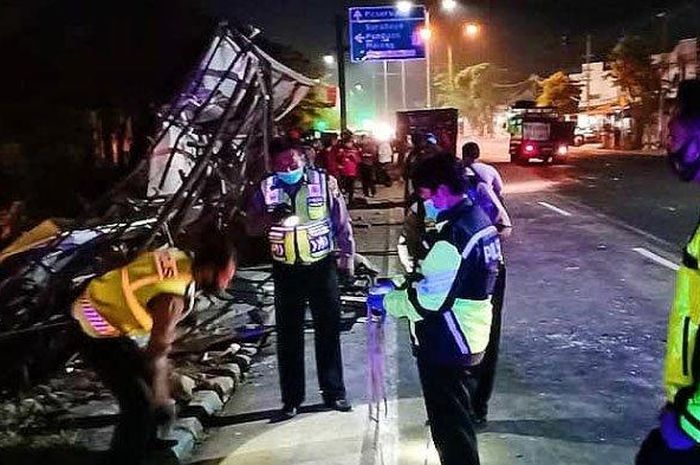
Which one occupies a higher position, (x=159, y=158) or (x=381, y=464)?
(x=159, y=158)

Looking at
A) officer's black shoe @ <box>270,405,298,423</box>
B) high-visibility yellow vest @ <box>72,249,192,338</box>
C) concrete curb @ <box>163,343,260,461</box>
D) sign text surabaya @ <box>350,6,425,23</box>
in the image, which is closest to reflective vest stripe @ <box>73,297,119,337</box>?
high-visibility yellow vest @ <box>72,249,192,338</box>

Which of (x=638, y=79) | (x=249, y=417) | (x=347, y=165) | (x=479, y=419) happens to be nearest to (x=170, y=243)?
(x=249, y=417)

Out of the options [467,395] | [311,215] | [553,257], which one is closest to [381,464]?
[467,395]

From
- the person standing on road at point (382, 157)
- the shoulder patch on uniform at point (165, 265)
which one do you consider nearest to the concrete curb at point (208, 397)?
the shoulder patch on uniform at point (165, 265)

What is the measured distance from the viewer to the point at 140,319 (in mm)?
4547

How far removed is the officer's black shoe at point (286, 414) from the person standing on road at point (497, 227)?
1.29 m

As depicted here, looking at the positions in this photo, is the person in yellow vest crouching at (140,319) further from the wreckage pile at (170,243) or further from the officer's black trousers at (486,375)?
the officer's black trousers at (486,375)

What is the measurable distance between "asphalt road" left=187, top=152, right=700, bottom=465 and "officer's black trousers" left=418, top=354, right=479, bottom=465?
0.99 m

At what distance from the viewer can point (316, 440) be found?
19.5 ft

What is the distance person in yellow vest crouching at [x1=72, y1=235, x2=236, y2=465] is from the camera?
14.8ft

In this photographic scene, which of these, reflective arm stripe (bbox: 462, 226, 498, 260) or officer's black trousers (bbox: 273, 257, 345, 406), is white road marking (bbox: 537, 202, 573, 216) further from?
reflective arm stripe (bbox: 462, 226, 498, 260)

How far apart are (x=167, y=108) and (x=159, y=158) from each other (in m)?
0.61

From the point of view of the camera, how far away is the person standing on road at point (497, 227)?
6.23 meters

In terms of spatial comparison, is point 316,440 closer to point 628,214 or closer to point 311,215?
point 311,215
